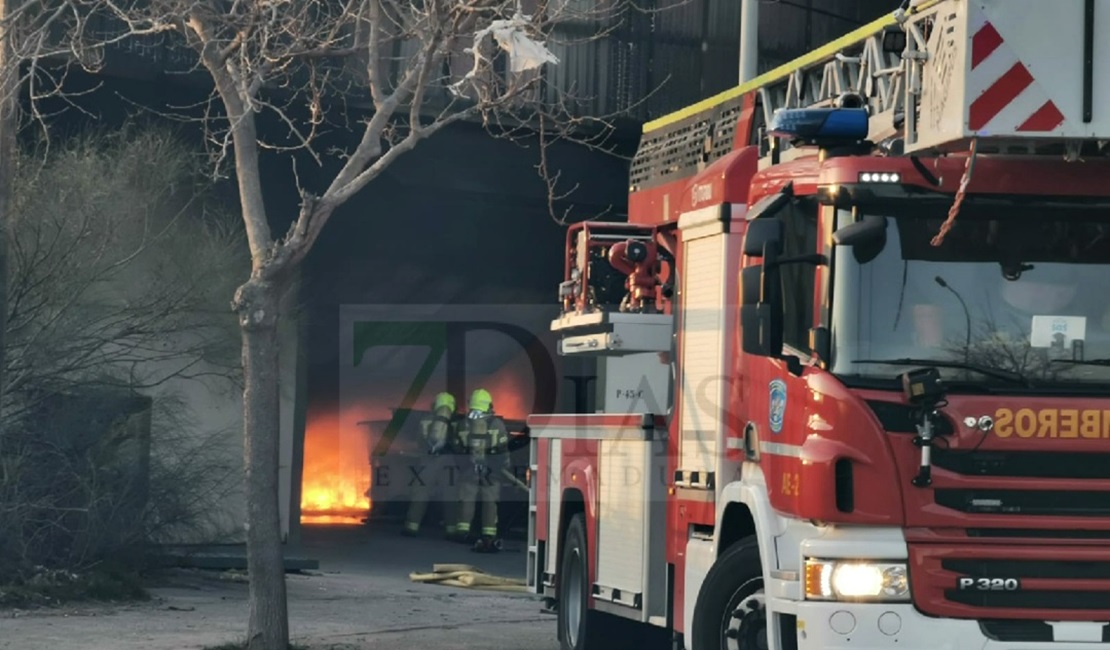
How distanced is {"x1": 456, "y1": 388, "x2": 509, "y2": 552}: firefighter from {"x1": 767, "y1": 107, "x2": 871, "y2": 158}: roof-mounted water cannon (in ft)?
44.8

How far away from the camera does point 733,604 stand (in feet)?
27.9

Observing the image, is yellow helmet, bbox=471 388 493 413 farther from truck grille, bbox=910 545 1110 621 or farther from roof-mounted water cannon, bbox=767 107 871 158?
truck grille, bbox=910 545 1110 621

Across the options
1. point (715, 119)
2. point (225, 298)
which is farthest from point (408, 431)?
point (715, 119)

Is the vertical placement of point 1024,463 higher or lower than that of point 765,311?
lower

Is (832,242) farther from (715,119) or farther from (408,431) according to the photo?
(408,431)

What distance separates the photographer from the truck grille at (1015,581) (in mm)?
7250

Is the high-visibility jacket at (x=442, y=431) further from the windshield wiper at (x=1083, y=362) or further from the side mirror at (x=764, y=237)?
the windshield wiper at (x=1083, y=362)

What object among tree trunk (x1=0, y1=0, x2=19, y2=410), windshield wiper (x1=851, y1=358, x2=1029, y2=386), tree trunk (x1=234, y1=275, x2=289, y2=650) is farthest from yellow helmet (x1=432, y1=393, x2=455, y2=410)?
windshield wiper (x1=851, y1=358, x2=1029, y2=386)

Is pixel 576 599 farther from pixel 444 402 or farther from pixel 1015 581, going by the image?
pixel 444 402

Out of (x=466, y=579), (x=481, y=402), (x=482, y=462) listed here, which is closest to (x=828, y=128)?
(x=466, y=579)

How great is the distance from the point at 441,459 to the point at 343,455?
6.55 ft

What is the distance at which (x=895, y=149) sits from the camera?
784 centimetres

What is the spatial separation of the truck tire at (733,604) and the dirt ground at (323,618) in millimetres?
4075

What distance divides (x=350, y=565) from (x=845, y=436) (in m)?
12.1
